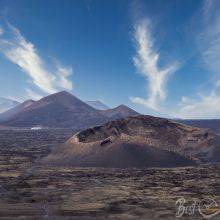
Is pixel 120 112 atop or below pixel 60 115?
atop

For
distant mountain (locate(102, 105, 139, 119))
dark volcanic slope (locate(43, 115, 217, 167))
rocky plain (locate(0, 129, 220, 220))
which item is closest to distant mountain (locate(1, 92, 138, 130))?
distant mountain (locate(102, 105, 139, 119))

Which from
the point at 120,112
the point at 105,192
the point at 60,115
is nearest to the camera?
the point at 105,192

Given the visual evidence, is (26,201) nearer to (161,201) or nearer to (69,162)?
(161,201)

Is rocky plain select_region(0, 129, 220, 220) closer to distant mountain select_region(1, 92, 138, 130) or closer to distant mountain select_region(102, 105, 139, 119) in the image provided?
distant mountain select_region(1, 92, 138, 130)

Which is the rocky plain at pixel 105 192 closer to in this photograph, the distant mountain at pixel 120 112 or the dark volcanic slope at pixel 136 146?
the dark volcanic slope at pixel 136 146

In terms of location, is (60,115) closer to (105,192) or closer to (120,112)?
(120,112)

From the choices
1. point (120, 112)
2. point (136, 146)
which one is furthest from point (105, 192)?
point (120, 112)

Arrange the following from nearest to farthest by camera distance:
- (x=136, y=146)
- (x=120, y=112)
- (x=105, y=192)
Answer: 1. (x=105, y=192)
2. (x=136, y=146)
3. (x=120, y=112)
